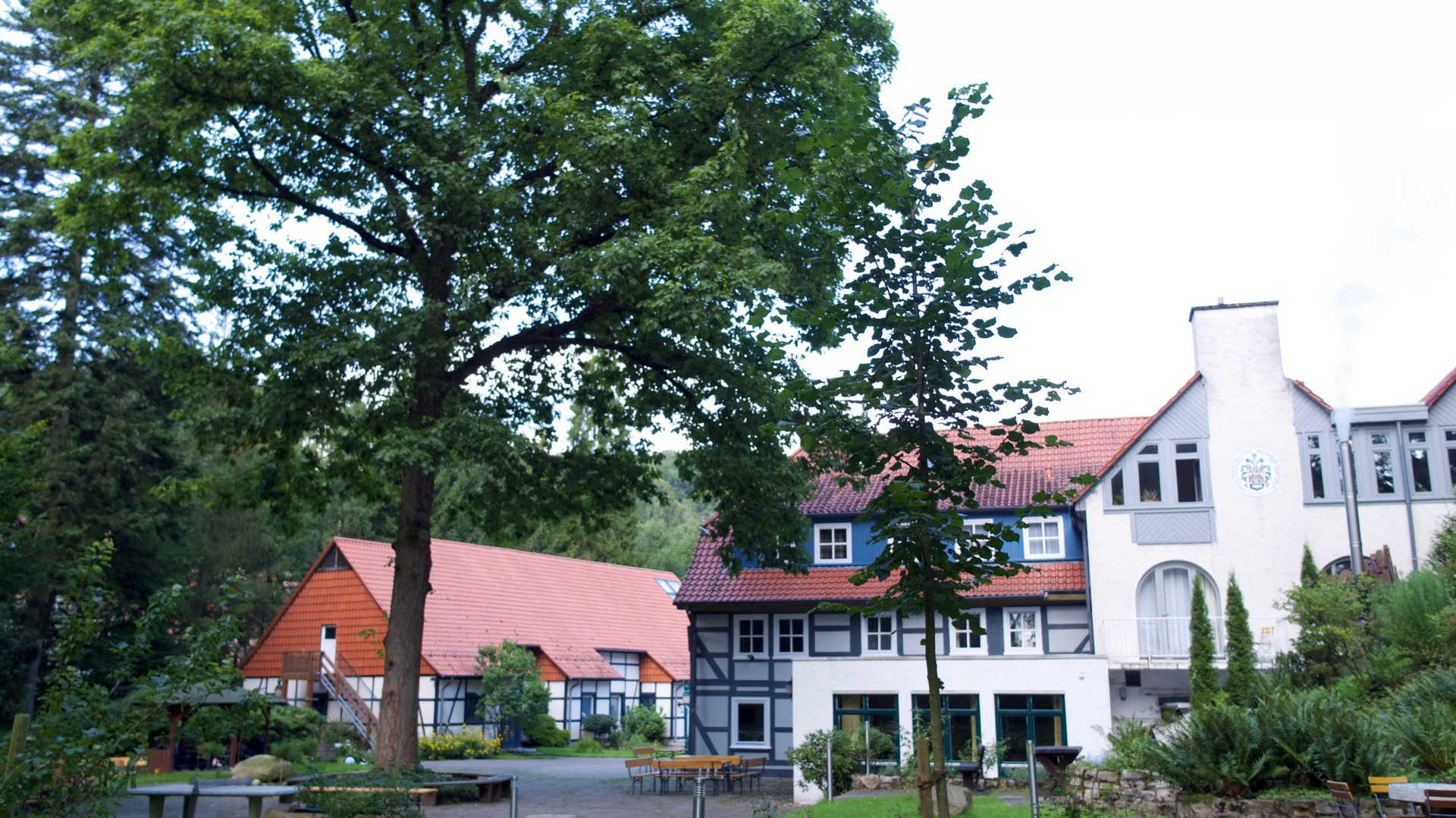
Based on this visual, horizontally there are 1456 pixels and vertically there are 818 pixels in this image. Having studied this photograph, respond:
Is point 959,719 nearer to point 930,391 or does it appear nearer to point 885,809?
point 885,809

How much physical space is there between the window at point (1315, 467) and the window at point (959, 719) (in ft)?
28.8

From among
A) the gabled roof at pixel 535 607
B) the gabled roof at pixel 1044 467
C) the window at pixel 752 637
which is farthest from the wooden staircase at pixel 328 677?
the gabled roof at pixel 1044 467

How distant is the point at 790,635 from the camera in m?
28.2

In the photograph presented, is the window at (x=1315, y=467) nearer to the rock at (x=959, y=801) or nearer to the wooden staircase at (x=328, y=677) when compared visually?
the rock at (x=959, y=801)

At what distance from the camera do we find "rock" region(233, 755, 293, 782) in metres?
20.8

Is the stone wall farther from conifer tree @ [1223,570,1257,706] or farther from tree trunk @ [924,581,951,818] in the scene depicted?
tree trunk @ [924,581,951,818]

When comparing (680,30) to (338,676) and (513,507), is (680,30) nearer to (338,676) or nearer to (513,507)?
(513,507)

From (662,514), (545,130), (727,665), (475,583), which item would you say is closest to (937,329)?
(545,130)

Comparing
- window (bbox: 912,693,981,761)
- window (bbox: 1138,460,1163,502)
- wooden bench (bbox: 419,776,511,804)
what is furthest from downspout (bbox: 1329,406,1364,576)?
wooden bench (bbox: 419,776,511,804)

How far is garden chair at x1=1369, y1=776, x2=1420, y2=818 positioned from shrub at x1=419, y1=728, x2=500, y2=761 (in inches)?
961

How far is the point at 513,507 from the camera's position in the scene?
783 inches

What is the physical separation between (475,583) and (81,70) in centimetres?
2061

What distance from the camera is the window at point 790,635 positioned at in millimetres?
28109

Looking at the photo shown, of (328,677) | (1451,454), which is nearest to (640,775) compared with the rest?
(328,677)
